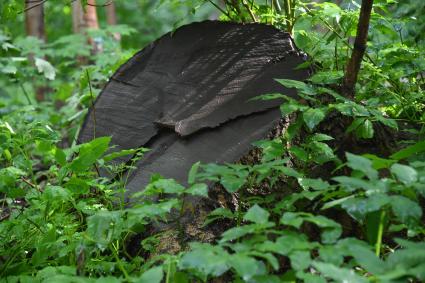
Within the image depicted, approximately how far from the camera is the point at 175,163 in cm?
247

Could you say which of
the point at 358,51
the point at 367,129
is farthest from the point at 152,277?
Answer: the point at 358,51

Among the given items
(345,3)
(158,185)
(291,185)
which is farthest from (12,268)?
(345,3)

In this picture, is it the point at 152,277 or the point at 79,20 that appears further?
the point at 79,20

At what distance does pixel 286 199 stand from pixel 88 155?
0.91m

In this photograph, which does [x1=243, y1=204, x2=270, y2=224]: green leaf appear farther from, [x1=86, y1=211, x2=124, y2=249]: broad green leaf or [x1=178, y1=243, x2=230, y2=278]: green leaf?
[x1=86, y1=211, x2=124, y2=249]: broad green leaf

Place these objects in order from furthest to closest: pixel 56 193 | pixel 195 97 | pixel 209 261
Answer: pixel 195 97 < pixel 56 193 < pixel 209 261

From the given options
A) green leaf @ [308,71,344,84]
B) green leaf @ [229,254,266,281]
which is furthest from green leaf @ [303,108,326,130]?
green leaf @ [229,254,266,281]

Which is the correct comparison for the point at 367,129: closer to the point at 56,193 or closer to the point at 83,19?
the point at 56,193

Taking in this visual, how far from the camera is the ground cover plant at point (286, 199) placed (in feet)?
4.79

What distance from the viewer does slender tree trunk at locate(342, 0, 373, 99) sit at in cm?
235

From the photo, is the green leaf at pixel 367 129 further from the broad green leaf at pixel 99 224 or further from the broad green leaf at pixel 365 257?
the broad green leaf at pixel 99 224

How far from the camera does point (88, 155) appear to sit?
7.46 ft

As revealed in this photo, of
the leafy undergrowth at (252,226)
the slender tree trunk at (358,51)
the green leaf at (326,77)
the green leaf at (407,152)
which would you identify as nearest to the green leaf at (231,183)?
the leafy undergrowth at (252,226)

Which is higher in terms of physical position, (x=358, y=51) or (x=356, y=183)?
(x=358, y=51)
